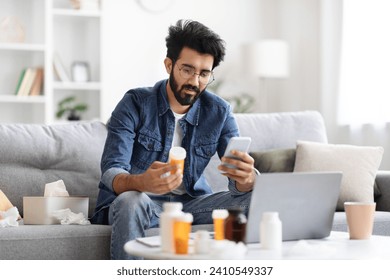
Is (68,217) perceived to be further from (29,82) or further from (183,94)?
(29,82)

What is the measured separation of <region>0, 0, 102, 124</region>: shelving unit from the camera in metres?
5.25

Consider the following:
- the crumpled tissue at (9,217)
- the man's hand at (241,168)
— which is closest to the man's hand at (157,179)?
the man's hand at (241,168)

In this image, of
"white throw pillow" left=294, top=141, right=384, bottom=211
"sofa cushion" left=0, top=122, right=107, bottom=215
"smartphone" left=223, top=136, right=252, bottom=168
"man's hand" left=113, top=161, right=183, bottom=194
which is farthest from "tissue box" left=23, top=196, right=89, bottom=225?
"white throw pillow" left=294, top=141, right=384, bottom=211

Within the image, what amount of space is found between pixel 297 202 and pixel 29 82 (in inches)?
145

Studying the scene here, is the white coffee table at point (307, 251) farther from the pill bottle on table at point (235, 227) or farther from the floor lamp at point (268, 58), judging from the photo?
the floor lamp at point (268, 58)

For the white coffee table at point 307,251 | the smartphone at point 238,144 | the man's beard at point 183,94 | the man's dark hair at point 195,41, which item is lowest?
the white coffee table at point 307,251

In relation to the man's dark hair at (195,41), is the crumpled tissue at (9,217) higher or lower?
lower

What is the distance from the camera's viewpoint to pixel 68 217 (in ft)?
8.60

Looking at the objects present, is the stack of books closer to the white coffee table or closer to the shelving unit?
the shelving unit

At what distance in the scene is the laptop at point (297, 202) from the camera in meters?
1.84

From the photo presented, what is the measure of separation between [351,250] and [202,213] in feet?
2.91

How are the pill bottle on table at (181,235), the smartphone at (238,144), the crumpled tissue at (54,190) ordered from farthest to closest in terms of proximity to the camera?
the crumpled tissue at (54,190)
the smartphone at (238,144)
the pill bottle on table at (181,235)

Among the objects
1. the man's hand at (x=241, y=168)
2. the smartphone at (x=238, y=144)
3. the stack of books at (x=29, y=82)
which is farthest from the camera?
the stack of books at (x=29, y=82)

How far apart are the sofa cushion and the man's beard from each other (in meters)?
0.62
